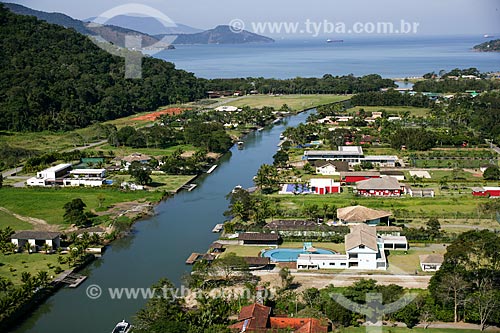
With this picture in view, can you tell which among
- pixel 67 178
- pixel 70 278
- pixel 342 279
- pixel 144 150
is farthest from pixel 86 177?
pixel 342 279

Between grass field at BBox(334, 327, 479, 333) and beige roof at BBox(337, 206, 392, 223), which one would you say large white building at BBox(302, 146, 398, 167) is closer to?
beige roof at BBox(337, 206, 392, 223)

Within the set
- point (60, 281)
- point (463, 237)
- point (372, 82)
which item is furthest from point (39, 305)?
point (372, 82)

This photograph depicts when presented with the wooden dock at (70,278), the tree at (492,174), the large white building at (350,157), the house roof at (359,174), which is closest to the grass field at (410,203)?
the house roof at (359,174)

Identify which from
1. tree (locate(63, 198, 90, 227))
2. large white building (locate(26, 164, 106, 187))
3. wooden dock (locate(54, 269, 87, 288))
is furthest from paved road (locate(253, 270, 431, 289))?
large white building (locate(26, 164, 106, 187))

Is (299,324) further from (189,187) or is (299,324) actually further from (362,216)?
(189,187)

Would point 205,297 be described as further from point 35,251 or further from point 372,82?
point 372,82

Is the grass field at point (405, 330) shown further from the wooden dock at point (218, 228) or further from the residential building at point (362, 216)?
the wooden dock at point (218, 228)
